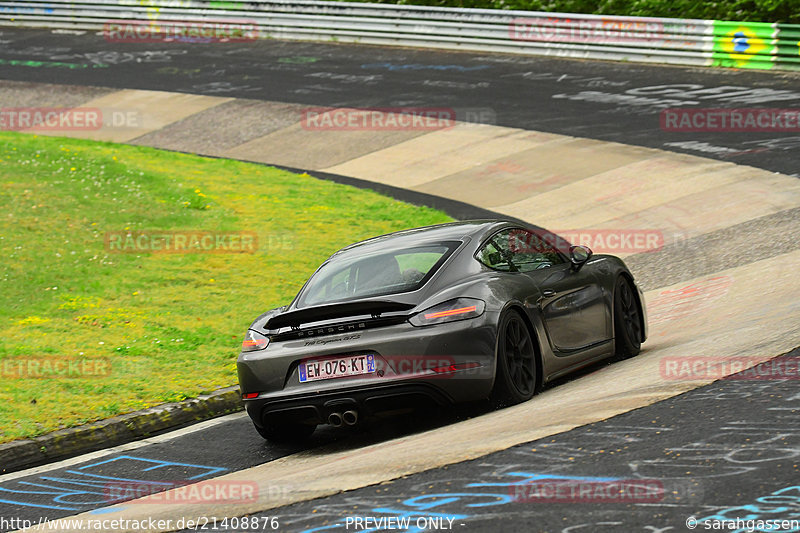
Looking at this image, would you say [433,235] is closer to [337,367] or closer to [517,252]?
[517,252]

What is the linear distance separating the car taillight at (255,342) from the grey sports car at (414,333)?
0.01 meters

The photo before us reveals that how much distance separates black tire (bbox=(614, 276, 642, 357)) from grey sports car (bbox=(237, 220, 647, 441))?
24.4 inches

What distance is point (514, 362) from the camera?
7.40 m

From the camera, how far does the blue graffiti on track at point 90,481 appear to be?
6629 millimetres

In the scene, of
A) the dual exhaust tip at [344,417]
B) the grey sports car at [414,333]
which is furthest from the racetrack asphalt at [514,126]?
the grey sports car at [414,333]

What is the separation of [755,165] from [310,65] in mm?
14510

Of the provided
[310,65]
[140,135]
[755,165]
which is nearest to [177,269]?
[755,165]

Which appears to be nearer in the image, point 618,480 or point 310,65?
point 618,480

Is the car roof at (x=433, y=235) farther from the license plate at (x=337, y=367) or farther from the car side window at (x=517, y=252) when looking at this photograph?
the license plate at (x=337, y=367)

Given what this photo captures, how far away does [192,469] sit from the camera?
23.3 ft

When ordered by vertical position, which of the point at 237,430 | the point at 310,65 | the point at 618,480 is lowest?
the point at 237,430

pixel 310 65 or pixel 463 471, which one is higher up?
pixel 310 65

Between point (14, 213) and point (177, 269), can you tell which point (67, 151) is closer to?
point (14, 213)

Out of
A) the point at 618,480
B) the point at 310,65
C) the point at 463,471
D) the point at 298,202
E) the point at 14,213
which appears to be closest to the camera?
the point at 618,480
